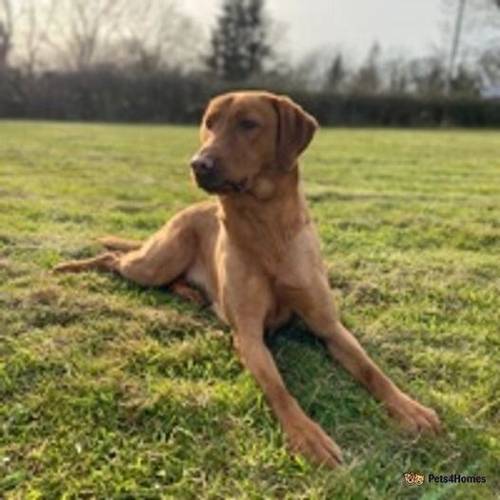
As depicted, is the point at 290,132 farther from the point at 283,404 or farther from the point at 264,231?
the point at 283,404

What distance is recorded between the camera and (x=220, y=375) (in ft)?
10.6

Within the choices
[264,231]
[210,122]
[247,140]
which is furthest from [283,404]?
[210,122]

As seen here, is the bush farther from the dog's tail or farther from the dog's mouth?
the dog's mouth

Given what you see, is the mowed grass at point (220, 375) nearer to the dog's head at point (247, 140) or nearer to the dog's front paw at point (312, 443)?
the dog's front paw at point (312, 443)

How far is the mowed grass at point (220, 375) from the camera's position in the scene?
2.50 m

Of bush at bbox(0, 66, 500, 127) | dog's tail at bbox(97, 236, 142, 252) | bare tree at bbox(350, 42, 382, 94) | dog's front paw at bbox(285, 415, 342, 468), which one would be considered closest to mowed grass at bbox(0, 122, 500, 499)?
dog's front paw at bbox(285, 415, 342, 468)

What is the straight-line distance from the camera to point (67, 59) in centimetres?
4847

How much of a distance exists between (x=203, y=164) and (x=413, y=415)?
52.3 inches

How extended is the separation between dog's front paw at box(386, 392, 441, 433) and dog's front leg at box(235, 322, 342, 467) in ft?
1.13

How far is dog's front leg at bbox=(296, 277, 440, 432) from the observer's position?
2867 mm

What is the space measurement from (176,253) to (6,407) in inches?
65.5

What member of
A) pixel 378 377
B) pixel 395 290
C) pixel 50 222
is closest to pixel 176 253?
pixel 395 290

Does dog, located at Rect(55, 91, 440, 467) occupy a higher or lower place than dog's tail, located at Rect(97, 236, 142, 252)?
higher

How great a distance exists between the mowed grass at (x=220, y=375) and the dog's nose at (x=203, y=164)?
0.84 meters
